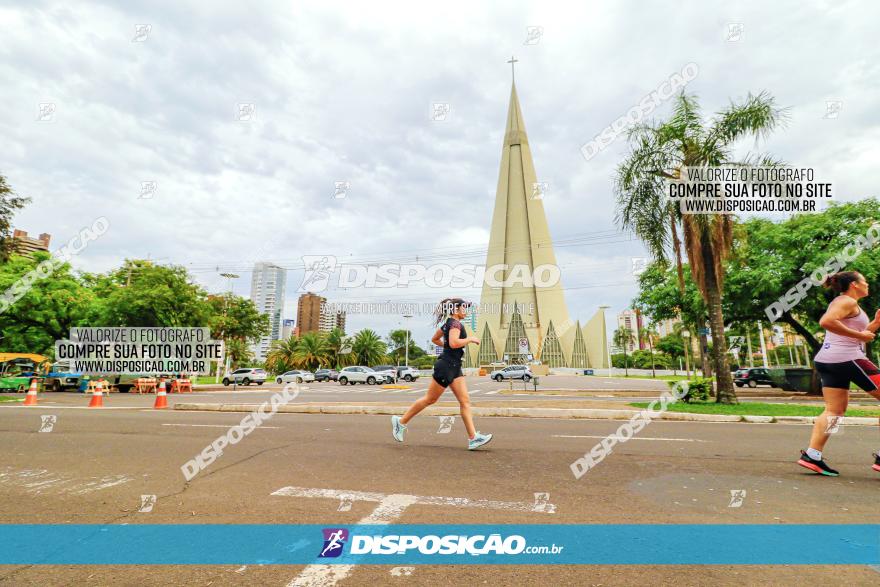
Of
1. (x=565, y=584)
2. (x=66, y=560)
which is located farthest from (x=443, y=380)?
(x=66, y=560)

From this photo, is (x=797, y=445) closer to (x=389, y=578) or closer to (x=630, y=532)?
(x=630, y=532)

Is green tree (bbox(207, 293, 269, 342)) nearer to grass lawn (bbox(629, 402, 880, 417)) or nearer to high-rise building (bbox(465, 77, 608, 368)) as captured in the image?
grass lawn (bbox(629, 402, 880, 417))

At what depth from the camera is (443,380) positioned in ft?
18.6

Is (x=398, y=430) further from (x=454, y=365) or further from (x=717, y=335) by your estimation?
(x=717, y=335)

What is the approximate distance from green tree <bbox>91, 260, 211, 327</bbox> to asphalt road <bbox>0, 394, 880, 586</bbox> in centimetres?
2406

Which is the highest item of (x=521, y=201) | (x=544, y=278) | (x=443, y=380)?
(x=521, y=201)

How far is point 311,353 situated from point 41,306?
3029 centimetres

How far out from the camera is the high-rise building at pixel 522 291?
87500 millimetres

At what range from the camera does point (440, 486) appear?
395cm

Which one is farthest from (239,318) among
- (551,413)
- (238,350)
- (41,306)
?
(551,413)

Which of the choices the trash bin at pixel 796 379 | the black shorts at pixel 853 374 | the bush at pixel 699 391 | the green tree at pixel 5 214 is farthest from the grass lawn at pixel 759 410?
the green tree at pixel 5 214

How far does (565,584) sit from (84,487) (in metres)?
4.50

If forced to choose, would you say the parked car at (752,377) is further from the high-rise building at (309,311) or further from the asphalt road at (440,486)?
the high-rise building at (309,311)

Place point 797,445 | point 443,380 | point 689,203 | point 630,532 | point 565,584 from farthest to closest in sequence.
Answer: point 689,203, point 797,445, point 443,380, point 630,532, point 565,584
